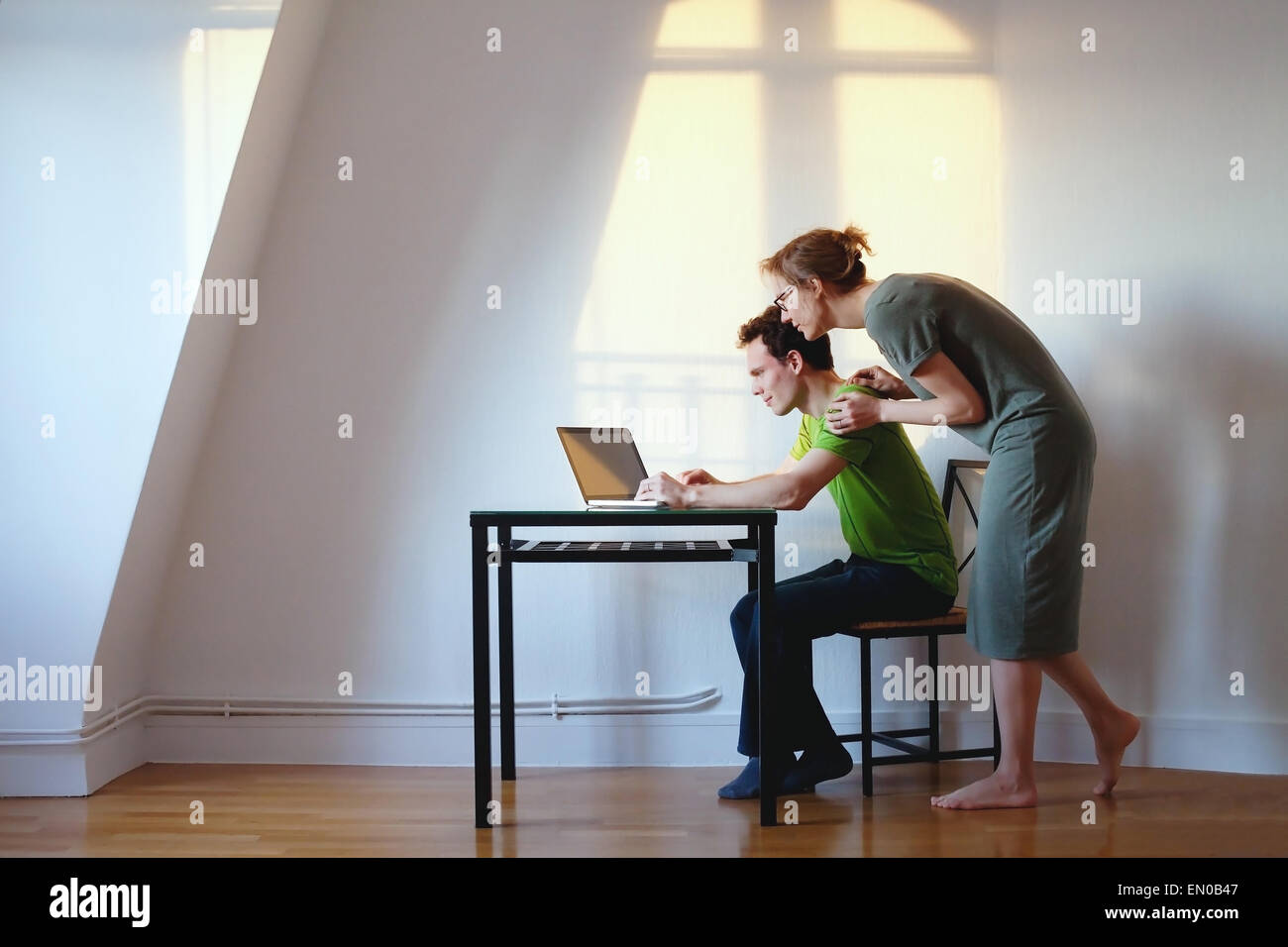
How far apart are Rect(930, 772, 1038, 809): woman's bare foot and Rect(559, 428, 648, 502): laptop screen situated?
1.02 meters

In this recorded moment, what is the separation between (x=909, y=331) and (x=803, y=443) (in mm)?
549

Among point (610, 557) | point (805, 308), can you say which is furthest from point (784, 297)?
point (610, 557)

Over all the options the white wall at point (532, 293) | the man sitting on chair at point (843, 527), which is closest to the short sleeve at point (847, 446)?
the man sitting on chair at point (843, 527)

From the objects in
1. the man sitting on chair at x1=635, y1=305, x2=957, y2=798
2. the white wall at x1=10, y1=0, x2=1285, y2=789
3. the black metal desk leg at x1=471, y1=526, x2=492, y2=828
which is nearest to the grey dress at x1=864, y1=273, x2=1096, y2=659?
the man sitting on chair at x1=635, y1=305, x2=957, y2=798

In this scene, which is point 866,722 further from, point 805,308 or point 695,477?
point 805,308

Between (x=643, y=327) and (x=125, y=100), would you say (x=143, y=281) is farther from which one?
(x=643, y=327)

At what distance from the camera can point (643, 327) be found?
303 centimetres

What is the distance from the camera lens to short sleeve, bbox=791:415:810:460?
276cm

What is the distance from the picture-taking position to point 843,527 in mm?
2688

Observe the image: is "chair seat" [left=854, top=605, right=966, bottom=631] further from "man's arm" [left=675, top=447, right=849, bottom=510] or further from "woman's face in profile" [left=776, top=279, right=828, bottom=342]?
"woman's face in profile" [left=776, top=279, right=828, bottom=342]

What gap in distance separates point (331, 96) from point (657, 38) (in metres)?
0.93

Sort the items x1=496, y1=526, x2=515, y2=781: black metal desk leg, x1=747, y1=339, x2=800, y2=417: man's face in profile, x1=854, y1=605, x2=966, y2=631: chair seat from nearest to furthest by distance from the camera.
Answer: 1. x1=854, y1=605, x2=966, y2=631: chair seat
2. x1=747, y1=339, x2=800, y2=417: man's face in profile
3. x1=496, y1=526, x2=515, y2=781: black metal desk leg
